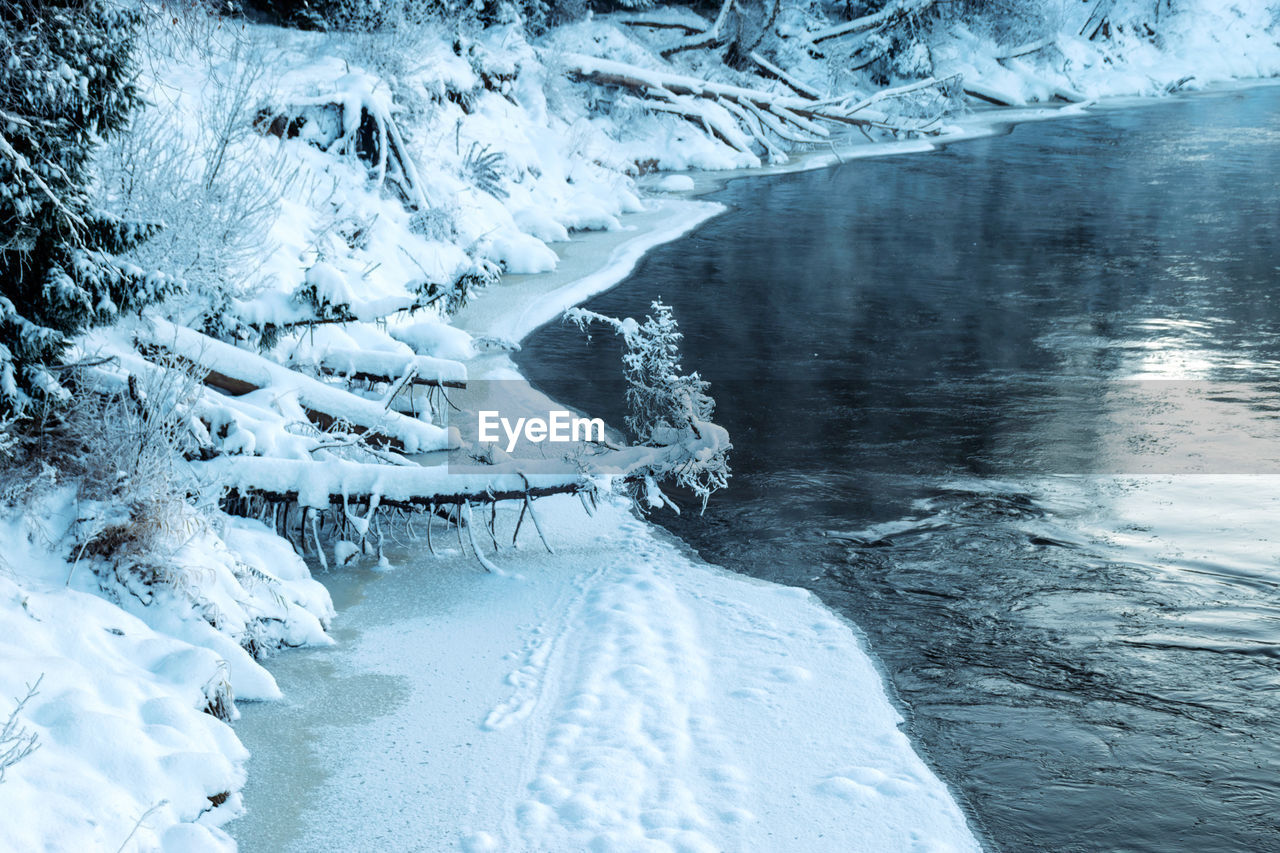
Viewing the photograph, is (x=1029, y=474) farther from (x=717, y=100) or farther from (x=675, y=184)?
(x=717, y=100)

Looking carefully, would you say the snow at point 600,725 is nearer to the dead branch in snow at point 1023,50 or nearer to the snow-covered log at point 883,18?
the snow-covered log at point 883,18

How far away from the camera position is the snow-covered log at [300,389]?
757cm

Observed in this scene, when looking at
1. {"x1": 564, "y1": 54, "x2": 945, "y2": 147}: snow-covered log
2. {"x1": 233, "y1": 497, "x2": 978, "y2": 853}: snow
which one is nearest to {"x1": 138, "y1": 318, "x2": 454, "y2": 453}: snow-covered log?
{"x1": 233, "y1": 497, "x2": 978, "y2": 853}: snow

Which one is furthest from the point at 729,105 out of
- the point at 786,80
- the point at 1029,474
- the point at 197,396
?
the point at 197,396

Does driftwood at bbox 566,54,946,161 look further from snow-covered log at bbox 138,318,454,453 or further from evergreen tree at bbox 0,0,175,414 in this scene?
evergreen tree at bbox 0,0,175,414

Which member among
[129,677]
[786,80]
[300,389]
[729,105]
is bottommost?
[129,677]

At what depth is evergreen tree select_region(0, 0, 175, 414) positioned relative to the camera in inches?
219

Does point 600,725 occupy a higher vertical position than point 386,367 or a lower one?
lower

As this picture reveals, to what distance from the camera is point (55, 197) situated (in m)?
5.39

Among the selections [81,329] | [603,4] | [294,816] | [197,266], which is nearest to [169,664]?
[294,816]

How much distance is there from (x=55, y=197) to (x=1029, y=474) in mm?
6586

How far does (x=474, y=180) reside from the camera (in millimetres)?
17422

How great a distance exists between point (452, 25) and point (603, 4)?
12301mm

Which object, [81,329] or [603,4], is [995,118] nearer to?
[603,4]
